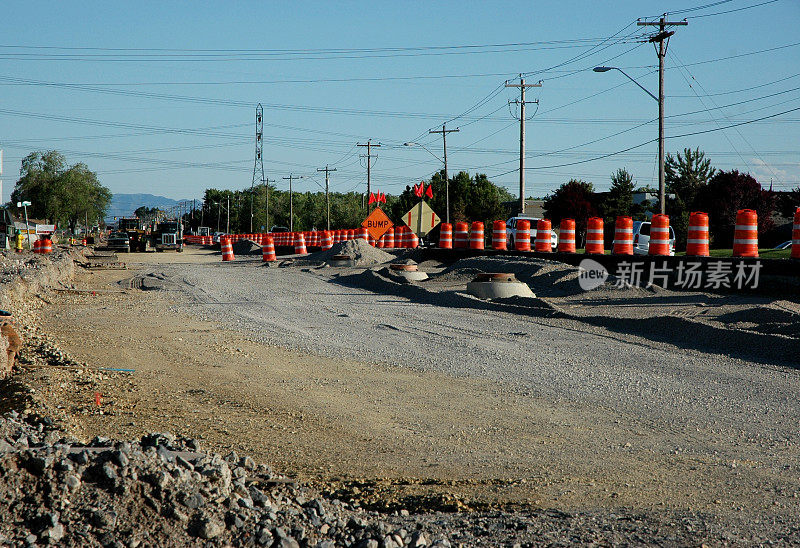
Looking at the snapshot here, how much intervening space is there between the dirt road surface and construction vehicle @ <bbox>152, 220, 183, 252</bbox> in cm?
4617

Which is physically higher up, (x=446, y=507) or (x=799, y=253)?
(x=799, y=253)

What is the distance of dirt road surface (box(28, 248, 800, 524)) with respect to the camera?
16.7 ft

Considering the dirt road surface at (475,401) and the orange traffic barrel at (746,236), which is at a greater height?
the orange traffic barrel at (746,236)

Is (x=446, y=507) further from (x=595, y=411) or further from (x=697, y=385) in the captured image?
(x=697, y=385)

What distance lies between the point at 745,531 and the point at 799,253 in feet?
41.5

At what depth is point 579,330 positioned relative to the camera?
12.2m

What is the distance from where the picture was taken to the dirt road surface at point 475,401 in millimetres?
5078

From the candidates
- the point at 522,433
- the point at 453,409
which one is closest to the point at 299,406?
the point at 453,409

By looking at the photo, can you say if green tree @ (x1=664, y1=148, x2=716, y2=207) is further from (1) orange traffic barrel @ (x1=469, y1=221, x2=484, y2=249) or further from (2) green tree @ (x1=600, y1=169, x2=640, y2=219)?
(1) orange traffic barrel @ (x1=469, y1=221, x2=484, y2=249)

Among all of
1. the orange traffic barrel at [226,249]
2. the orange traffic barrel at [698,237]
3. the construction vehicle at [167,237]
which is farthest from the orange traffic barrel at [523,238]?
the construction vehicle at [167,237]

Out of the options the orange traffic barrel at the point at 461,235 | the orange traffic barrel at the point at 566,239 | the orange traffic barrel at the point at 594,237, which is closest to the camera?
Result: the orange traffic barrel at the point at 594,237

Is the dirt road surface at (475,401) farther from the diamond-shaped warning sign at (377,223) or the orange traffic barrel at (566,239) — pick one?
the diamond-shaped warning sign at (377,223)

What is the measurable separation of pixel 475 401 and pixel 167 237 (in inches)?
2163

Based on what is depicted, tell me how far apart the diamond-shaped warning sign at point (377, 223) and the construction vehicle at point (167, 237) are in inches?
1099
